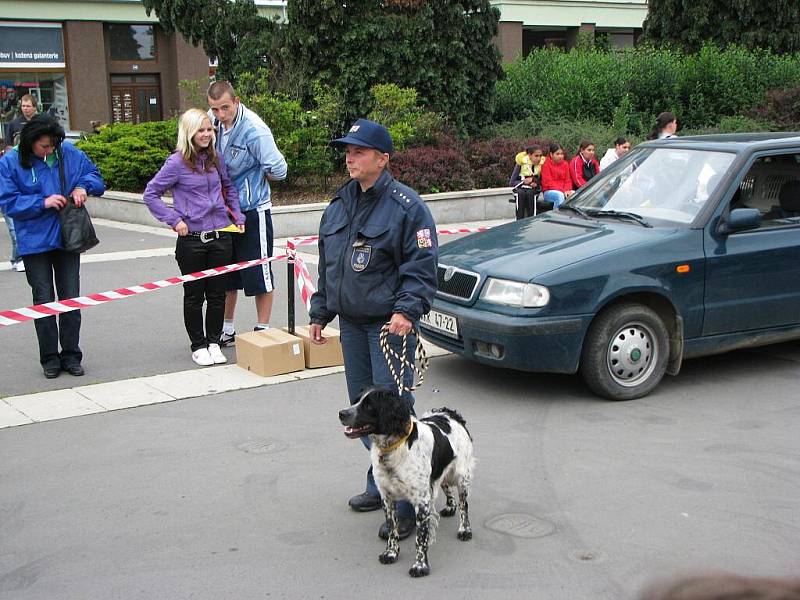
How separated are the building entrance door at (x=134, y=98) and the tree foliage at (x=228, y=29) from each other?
14959 millimetres

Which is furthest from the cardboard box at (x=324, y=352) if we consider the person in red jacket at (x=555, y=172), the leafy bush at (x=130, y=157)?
the leafy bush at (x=130, y=157)

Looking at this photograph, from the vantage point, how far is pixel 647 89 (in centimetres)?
2322

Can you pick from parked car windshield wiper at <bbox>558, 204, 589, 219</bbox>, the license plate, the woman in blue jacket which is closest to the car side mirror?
parked car windshield wiper at <bbox>558, 204, 589, 219</bbox>

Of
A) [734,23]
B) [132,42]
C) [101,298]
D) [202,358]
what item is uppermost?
[132,42]

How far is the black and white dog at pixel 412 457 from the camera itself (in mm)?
4480

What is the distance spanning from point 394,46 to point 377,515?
14934 mm

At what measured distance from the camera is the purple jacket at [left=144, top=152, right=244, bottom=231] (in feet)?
A: 26.7

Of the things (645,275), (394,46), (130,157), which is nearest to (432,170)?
(394,46)

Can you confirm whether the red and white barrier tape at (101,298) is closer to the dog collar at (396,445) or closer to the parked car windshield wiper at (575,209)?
the parked car windshield wiper at (575,209)

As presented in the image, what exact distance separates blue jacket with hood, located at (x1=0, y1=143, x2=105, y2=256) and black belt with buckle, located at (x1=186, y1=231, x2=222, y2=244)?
1.02m

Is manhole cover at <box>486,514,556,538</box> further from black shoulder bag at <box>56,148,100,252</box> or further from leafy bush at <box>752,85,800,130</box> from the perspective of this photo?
leafy bush at <box>752,85,800,130</box>

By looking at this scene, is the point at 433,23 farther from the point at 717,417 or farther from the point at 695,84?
the point at 717,417

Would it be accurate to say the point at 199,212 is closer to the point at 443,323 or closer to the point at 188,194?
the point at 188,194

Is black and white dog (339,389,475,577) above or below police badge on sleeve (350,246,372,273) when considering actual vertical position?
below
